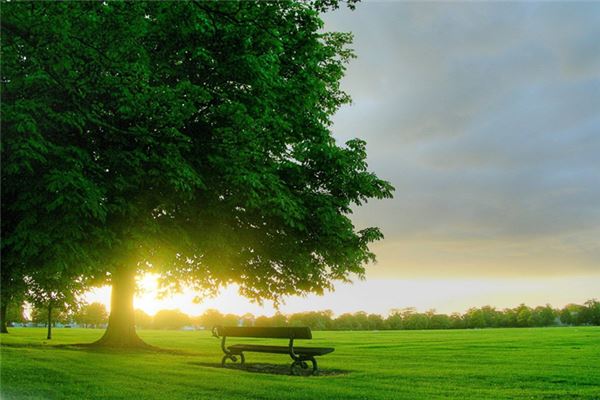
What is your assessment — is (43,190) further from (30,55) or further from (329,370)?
(329,370)

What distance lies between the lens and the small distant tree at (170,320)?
335 feet

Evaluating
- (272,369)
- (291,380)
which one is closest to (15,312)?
(272,369)

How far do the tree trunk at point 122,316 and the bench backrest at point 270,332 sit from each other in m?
10.9

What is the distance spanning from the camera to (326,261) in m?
23.5

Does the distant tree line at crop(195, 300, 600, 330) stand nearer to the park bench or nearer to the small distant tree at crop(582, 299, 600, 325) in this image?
the small distant tree at crop(582, 299, 600, 325)

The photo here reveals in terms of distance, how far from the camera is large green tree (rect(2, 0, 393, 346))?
14.0m

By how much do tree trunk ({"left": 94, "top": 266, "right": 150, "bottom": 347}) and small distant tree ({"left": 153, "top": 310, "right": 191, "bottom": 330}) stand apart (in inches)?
2947

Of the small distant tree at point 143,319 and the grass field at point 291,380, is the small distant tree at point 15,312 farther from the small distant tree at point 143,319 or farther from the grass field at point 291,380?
the grass field at point 291,380

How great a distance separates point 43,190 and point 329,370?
1036 centimetres

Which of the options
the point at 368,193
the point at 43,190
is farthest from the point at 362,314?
the point at 43,190

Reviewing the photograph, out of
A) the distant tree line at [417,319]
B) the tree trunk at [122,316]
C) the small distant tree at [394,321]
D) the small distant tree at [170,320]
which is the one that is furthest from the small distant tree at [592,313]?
the tree trunk at [122,316]

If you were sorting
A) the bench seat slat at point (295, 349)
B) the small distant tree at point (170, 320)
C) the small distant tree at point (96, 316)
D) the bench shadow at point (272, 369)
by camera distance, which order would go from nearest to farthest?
the bench seat slat at point (295, 349) < the bench shadow at point (272, 369) < the small distant tree at point (170, 320) < the small distant tree at point (96, 316)

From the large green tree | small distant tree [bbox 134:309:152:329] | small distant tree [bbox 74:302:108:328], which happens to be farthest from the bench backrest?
small distant tree [bbox 74:302:108:328]

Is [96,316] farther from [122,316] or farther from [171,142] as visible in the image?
[171,142]
